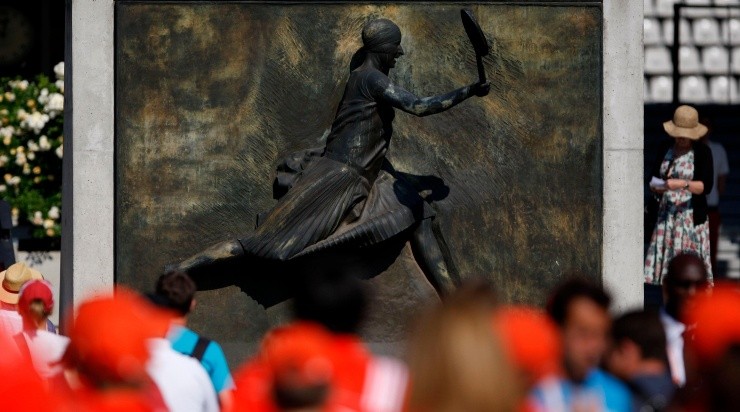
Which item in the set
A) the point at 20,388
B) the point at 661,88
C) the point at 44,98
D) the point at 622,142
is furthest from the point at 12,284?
the point at 661,88

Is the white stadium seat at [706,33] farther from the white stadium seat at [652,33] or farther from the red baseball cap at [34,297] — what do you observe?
Answer: the red baseball cap at [34,297]

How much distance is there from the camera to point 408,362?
5.14 meters

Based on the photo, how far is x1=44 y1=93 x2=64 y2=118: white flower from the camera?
15977 mm

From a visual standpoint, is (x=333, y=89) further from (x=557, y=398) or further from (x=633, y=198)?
(x=557, y=398)

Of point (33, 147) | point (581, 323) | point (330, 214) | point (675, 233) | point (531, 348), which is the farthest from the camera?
point (33, 147)

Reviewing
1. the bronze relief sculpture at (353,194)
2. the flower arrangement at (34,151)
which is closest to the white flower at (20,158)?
the flower arrangement at (34,151)

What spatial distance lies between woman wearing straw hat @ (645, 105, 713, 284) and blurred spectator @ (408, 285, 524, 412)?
8579mm

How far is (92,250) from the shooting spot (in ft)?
38.9

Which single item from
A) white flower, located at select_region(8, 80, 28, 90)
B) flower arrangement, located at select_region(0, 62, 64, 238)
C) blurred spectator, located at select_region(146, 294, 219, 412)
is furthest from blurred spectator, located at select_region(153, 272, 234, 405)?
white flower, located at select_region(8, 80, 28, 90)

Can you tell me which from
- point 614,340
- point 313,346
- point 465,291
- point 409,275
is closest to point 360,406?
point 313,346

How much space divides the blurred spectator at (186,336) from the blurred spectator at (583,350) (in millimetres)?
1581

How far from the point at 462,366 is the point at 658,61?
20052mm

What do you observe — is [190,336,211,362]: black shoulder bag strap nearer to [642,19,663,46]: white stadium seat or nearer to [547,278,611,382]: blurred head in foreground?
[547,278,611,382]: blurred head in foreground

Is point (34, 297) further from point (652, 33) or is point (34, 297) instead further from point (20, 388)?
point (652, 33)
